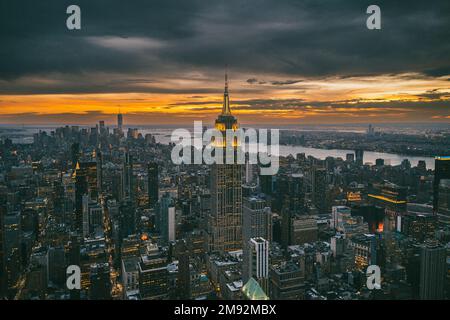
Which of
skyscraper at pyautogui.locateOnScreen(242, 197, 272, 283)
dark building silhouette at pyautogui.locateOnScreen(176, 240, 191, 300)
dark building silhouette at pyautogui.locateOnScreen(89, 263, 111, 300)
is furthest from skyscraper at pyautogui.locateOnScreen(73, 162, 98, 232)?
skyscraper at pyautogui.locateOnScreen(242, 197, 272, 283)

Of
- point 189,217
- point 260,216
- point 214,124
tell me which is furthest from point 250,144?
point 189,217

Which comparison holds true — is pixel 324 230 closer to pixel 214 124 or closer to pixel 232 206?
pixel 232 206

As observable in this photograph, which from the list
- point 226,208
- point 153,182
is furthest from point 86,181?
point 226,208

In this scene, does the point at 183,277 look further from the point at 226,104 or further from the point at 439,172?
the point at 439,172

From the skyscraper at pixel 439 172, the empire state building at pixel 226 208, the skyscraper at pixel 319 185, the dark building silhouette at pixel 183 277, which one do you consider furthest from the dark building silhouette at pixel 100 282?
the skyscraper at pixel 439 172

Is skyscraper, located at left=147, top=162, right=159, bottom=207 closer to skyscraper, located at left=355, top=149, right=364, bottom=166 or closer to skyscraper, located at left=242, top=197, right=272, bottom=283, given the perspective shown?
skyscraper, located at left=242, top=197, right=272, bottom=283

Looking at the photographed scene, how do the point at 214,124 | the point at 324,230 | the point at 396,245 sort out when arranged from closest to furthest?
the point at 396,245 < the point at 214,124 < the point at 324,230
